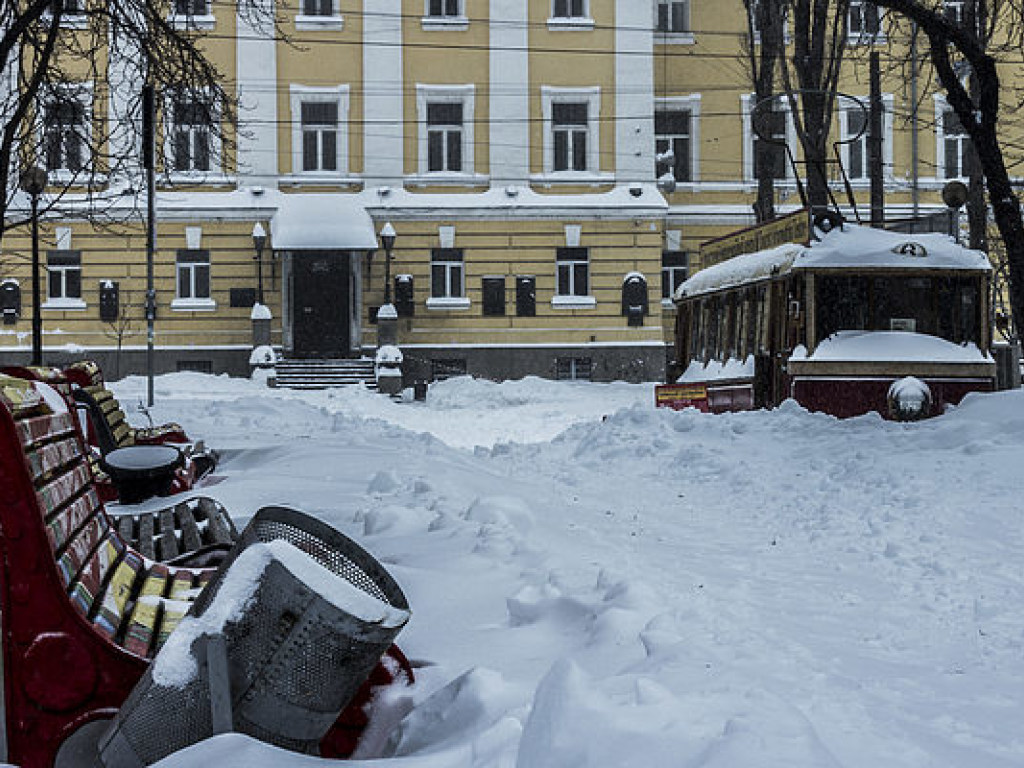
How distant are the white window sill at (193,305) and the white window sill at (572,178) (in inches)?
361

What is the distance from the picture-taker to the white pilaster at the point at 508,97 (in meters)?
34.3

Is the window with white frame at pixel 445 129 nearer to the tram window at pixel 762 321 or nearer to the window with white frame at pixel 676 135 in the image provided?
the window with white frame at pixel 676 135

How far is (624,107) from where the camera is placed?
34719 mm

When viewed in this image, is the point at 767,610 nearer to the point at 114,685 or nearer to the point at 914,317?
the point at 114,685

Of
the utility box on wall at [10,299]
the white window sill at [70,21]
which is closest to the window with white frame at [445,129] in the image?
the white window sill at [70,21]

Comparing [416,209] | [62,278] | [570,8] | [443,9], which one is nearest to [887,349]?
[416,209]

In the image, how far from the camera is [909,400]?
1499 centimetres

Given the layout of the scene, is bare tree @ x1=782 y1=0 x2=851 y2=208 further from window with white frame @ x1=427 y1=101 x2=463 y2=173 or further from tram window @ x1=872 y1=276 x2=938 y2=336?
window with white frame @ x1=427 y1=101 x2=463 y2=173

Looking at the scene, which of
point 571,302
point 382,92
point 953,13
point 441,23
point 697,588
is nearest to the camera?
point 697,588

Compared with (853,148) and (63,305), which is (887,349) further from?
(63,305)

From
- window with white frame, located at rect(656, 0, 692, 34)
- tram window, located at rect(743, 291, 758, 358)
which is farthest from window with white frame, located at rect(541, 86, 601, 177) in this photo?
tram window, located at rect(743, 291, 758, 358)

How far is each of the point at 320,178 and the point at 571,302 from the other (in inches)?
294

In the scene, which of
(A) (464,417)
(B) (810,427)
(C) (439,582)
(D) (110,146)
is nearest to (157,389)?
(A) (464,417)

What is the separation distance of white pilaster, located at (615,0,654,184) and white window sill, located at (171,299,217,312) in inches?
450
